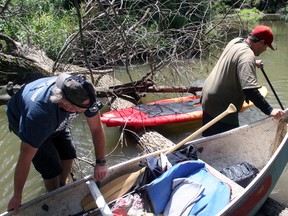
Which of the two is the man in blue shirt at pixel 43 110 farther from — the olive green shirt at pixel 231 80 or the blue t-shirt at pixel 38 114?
the olive green shirt at pixel 231 80

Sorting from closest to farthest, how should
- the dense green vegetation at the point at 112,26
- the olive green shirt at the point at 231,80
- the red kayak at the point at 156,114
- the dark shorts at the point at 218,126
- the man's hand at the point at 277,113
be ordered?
the olive green shirt at the point at 231,80
the man's hand at the point at 277,113
the dark shorts at the point at 218,126
the red kayak at the point at 156,114
the dense green vegetation at the point at 112,26

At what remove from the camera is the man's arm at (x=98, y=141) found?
2.98 metres

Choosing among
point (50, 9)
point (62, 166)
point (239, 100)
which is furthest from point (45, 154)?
point (50, 9)

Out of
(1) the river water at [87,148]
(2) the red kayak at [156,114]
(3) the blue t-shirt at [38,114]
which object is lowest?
(1) the river water at [87,148]

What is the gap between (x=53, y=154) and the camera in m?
3.22

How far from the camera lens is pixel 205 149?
13.4 ft

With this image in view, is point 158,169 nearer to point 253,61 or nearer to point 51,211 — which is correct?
point 51,211

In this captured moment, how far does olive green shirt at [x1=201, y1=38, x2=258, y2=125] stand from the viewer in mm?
3486

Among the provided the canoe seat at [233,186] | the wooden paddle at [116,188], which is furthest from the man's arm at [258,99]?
the wooden paddle at [116,188]

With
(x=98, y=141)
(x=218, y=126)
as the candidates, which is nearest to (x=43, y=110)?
(x=98, y=141)

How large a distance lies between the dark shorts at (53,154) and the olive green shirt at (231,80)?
5.38 feet

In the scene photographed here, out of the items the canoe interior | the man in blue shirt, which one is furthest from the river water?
the man in blue shirt

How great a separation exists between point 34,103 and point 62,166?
115cm

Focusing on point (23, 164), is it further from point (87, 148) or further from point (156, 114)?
point (156, 114)
